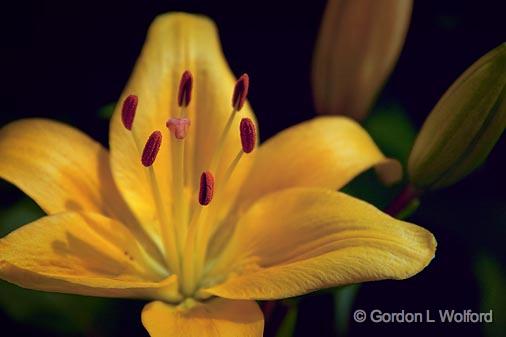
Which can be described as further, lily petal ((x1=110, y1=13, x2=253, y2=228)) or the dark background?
the dark background

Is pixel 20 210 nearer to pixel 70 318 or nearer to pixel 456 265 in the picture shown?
pixel 70 318

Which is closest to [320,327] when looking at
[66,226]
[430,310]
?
[430,310]

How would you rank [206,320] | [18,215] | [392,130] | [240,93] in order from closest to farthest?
1. [206,320]
2. [240,93]
3. [18,215]
4. [392,130]

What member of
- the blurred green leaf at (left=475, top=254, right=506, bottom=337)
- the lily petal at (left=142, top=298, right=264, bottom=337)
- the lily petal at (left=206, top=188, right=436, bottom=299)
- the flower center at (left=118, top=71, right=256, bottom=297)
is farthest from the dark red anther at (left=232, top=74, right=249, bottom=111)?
the blurred green leaf at (left=475, top=254, right=506, bottom=337)

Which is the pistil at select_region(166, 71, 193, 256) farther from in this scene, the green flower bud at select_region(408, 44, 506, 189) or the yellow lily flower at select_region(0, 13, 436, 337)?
the green flower bud at select_region(408, 44, 506, 189)

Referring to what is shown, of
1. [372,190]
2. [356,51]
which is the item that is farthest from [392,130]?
[356,51]

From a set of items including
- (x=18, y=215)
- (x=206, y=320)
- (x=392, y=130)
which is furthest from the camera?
(x=392, y=130)

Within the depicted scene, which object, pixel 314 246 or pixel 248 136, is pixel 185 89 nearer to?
pixel 248 136

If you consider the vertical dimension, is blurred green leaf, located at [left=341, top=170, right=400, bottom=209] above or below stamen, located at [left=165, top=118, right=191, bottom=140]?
below
